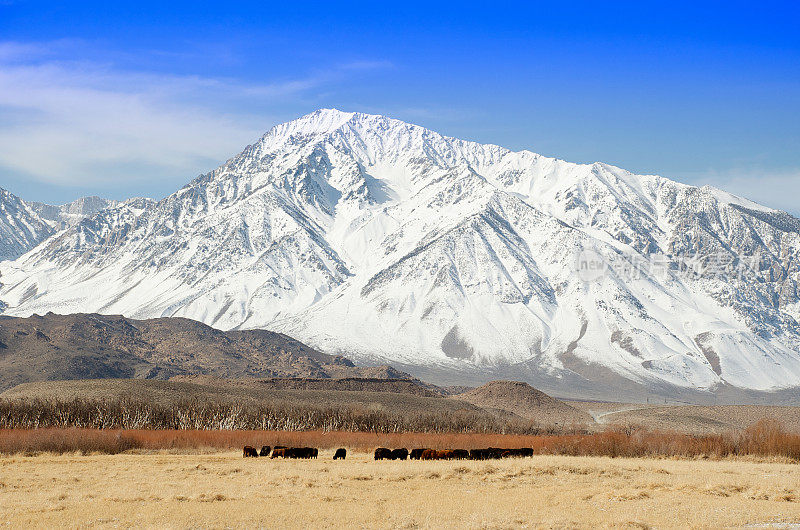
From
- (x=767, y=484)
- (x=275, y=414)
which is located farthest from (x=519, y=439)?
(x=767, y=484)

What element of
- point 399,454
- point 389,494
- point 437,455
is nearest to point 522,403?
point 399,454

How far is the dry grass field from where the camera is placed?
3381cm

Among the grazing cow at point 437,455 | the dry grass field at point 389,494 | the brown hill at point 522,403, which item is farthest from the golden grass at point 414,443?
the brown hill at point 522,403

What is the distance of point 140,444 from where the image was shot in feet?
237

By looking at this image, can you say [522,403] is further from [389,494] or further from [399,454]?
[389,494]

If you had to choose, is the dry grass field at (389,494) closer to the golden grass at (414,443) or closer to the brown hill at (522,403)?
the golden grass at (414,443)

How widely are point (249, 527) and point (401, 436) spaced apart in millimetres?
61610

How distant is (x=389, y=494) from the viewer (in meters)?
41.3

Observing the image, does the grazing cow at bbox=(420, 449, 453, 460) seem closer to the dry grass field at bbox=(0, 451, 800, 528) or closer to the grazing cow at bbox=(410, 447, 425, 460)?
the grazing cow at bbox=(410, 447, 425, 460)

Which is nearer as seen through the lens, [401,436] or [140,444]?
[140,444]

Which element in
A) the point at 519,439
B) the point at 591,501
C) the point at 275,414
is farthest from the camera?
the point at 275,414

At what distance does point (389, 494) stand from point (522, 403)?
476ft

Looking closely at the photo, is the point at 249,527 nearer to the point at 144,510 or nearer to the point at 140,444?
the point at 144,510

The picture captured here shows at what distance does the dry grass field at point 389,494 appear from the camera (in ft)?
111
